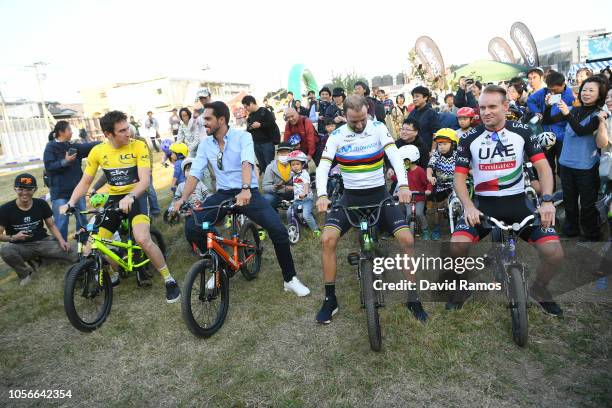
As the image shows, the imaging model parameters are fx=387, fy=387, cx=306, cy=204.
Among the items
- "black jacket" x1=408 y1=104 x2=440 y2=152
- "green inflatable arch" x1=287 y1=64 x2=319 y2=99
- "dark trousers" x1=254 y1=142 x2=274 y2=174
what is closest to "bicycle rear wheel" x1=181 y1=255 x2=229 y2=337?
"black jacket" x1=408 y1=104 x2=440 y2=152

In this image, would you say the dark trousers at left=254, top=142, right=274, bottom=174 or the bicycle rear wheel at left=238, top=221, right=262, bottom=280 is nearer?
the bicycle rear wheel at left=238, top=221, right=262, bottom=280

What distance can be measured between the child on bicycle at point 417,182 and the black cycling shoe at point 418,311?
7.24 ft

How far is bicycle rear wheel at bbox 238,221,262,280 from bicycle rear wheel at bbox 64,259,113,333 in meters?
1.74

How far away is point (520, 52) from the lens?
93.9ft

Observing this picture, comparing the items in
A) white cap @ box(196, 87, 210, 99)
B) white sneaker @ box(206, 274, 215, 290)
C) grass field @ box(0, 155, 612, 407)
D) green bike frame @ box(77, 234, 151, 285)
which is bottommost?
grass field @ box(0, 155, 612, 407)

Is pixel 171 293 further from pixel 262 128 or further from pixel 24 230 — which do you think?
pixel 262 128

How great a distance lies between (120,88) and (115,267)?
50.4 metres

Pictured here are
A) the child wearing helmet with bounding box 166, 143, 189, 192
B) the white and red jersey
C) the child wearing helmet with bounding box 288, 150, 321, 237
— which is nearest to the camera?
the white and red jersey

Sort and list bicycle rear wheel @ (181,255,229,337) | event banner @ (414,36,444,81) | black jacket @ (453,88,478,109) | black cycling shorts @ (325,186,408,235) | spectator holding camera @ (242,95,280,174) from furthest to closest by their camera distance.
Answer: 1. event banner @ (414,36,444,81)
2. black jacket @ (453,88,478,109)
3. spectator holding camera @ (242,95,280,174)
4. black cycling shorts @ (325,186,408,235)
5. bicycle rear wheel @ (181,255,229,337)

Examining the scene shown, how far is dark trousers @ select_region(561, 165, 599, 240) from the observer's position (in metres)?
5.08

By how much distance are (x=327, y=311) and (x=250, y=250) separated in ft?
5.48

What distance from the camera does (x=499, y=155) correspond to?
12.8 feet

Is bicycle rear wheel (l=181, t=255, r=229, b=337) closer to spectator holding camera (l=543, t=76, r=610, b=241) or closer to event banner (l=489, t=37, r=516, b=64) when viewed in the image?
spectator holding camera (l=543, t=76, r=610, b=241)

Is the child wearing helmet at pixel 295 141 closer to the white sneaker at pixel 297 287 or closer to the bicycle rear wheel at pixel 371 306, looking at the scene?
the white sneaker at pixel 297 287
